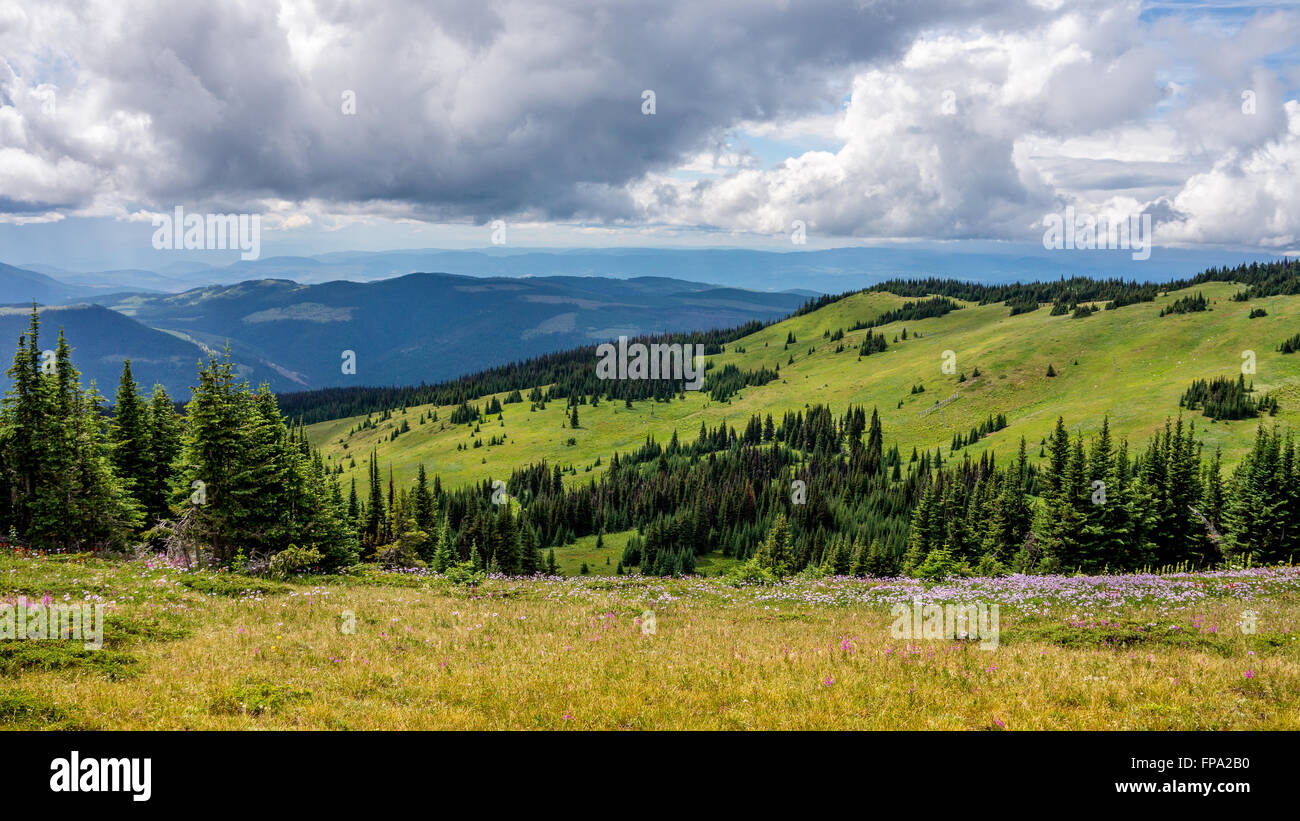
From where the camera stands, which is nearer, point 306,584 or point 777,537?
point 306,584

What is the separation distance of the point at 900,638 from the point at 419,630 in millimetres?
13132

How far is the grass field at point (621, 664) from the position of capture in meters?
10.4

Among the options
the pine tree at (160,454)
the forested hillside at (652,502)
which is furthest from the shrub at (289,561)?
the pine tree at (160,454)

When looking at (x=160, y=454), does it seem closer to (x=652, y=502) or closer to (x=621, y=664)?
(x=621, y=664)

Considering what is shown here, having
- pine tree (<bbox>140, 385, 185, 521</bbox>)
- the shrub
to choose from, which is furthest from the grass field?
pine tree (<bbox>140, 385, 185, 521</bbox>)

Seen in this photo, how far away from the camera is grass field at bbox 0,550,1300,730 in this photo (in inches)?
409

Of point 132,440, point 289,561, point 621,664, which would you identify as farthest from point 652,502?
point 621,664

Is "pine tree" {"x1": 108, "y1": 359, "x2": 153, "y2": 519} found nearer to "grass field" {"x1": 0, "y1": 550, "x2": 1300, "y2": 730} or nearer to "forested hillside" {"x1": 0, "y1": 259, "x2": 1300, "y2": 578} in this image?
"forested hillside" {"x1": 0, "y1": 259, "x2": 1300, "y2": 578}

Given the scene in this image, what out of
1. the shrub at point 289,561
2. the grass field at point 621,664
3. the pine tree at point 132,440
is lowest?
the shrub at point 289,561

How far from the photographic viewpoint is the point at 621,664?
14.2 metres

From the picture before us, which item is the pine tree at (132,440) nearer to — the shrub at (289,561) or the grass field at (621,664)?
the shrub at (289,561)
